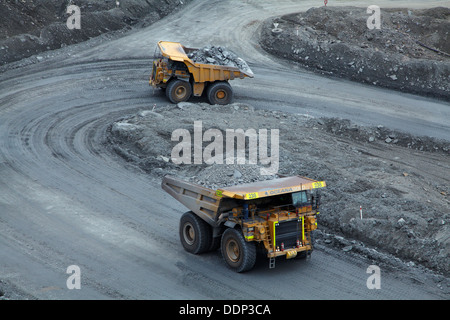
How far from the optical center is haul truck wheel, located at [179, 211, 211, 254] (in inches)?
465

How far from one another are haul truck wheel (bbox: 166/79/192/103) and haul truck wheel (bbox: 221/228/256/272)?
11.2 metres

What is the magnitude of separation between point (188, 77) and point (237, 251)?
1158 cm

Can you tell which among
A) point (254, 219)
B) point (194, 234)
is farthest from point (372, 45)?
point (254, 219)

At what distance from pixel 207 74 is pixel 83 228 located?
9935 mm

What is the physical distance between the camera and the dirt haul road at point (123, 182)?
10891 millimetres

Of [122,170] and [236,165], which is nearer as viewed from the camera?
[236,165]

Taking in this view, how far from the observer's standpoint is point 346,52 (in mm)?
25578

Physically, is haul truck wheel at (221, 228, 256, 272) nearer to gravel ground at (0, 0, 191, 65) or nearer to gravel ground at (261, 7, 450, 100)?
gravel ground at (261, 7, 450, 100)

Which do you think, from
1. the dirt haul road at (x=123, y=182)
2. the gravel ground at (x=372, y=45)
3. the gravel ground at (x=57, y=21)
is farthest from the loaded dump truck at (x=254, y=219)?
the gravel ground at (x=57, y=21)

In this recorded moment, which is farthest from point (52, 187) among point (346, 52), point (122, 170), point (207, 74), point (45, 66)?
point (346, 52)

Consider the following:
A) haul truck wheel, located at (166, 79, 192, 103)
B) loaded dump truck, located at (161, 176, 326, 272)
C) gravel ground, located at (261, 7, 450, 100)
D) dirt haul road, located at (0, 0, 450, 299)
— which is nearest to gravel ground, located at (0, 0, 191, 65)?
dirt haul road, located at (0, 0, 450, 299)

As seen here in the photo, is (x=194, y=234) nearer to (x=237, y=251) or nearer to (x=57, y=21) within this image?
(x=237, y=251)
